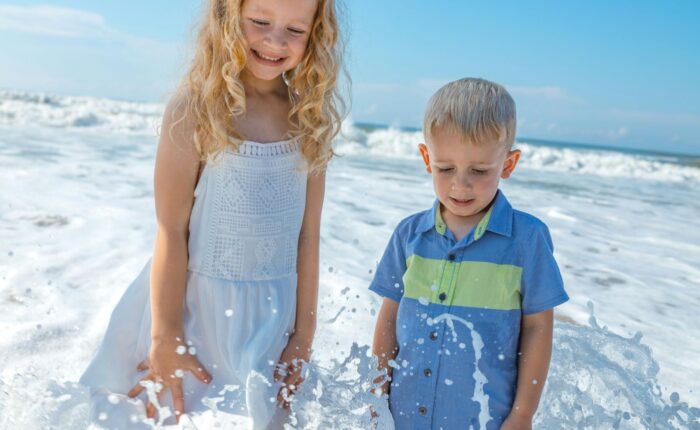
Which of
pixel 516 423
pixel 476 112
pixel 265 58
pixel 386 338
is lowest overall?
pixel 516 423

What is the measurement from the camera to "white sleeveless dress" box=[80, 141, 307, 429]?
6.37 feet

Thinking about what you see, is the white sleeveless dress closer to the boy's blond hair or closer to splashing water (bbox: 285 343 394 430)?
splashing water (bbox: 285 343 394 430)

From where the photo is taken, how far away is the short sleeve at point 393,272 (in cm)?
190

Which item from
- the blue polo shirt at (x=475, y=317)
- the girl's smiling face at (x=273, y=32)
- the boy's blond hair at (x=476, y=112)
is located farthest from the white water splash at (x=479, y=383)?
the girl's smiling face at (x=273, y=32)

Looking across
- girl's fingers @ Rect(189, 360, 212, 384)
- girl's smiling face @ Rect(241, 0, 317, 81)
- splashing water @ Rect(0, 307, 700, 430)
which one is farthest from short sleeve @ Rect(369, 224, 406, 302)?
girl's smiling face @ Rect(241, 0, 317, 81)

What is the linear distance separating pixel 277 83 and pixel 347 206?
421 centimetres

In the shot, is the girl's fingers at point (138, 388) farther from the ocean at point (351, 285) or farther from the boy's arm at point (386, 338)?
the boy's arm at point (386, 338)

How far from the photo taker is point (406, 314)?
1833mm

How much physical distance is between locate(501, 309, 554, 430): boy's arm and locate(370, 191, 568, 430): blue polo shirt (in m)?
0.03

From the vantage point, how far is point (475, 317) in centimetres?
173

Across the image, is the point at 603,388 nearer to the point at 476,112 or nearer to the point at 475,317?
the point at 475,317

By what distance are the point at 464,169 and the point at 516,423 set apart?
67 centimetres

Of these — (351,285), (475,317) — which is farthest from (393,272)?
(351,285)

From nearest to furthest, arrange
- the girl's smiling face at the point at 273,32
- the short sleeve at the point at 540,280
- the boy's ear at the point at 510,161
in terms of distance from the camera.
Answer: the short sleeve at the point at 540,280 → the boy's ear at the point at 510,161 → the girl's smiling face at the point at 273,32
